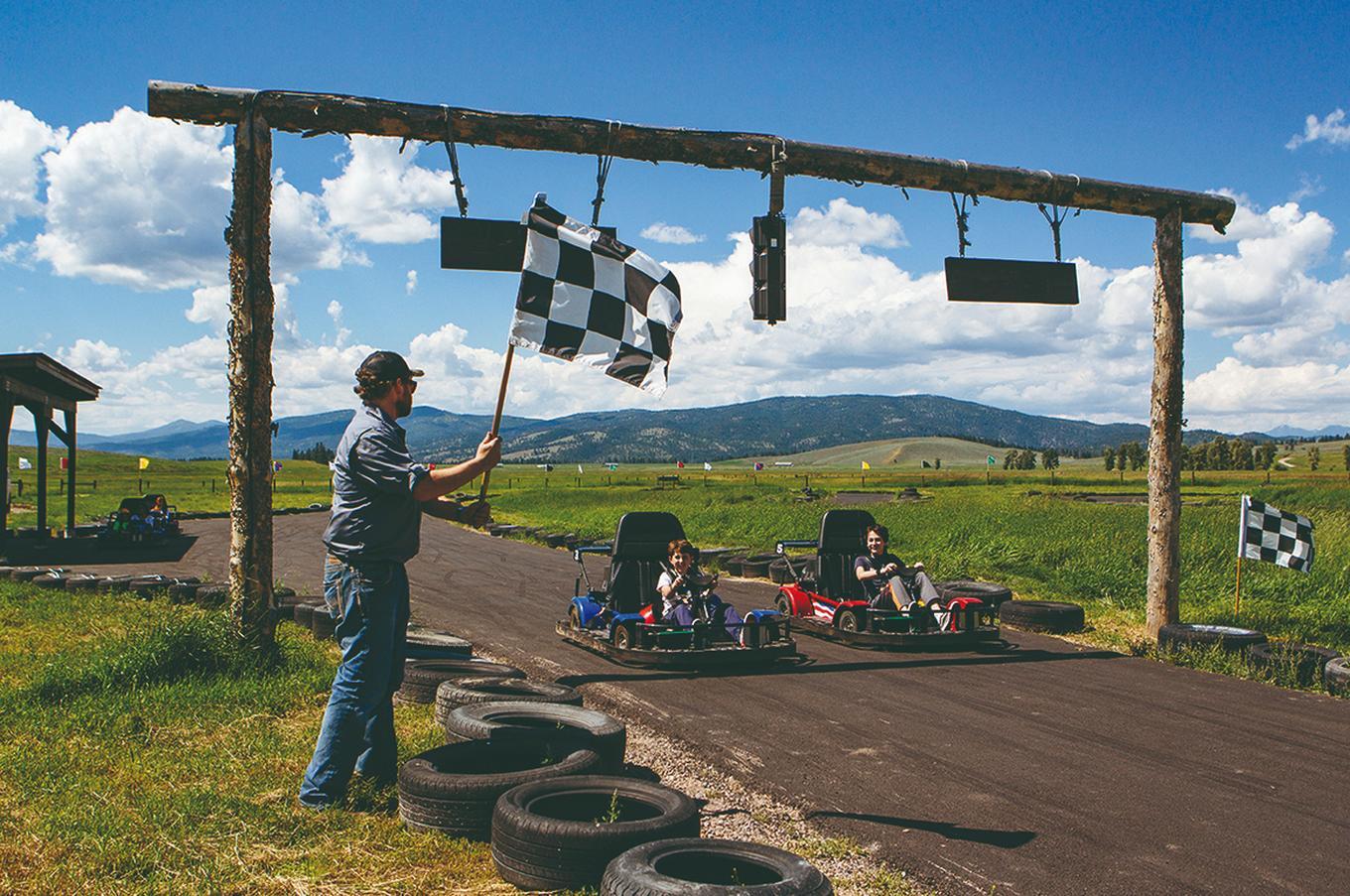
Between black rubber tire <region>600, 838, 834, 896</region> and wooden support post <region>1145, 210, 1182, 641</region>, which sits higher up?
wooden support post <region>1145, 210, 1182, 641</region>

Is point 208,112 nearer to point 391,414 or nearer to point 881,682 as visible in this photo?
point 391,414

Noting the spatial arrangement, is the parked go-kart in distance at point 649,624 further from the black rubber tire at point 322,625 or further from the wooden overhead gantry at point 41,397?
the wooden overhead gantry at point 41,397

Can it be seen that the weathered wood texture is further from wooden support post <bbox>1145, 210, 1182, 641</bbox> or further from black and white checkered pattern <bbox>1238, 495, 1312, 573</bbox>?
black and white checkered pattern <bbox>1238, 495, 1312, 573</bbox>

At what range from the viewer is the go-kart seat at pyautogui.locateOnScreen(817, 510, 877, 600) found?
11.3m

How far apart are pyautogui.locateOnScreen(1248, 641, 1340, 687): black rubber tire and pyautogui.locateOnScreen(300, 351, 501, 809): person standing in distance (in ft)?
23.8

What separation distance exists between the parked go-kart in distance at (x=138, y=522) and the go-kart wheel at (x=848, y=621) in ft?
53.5

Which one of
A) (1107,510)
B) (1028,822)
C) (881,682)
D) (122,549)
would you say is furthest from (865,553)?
(1107,510)

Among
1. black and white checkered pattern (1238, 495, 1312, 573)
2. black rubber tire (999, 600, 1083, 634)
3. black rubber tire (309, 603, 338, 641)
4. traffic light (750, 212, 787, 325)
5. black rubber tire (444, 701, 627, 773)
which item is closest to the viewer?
black rubber tire (444, 701, 627, 773)

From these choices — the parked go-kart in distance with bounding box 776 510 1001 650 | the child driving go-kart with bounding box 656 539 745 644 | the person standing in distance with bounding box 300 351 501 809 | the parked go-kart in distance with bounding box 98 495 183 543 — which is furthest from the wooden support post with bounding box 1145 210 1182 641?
the parked go-kart in distance with bounding box 98 495 183 543

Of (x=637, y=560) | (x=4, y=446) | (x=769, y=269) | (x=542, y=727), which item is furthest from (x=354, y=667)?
(x=4, y=446)

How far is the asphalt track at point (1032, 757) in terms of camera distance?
14.1ft

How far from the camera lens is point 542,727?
5.52 metres

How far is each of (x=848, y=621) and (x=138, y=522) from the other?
16706mm

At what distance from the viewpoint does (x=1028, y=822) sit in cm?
474
